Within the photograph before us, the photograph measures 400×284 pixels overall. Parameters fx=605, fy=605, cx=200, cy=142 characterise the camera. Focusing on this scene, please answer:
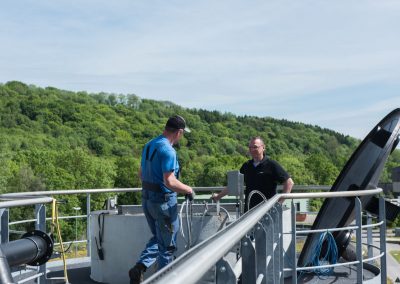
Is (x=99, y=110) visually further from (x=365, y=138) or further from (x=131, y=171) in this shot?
(x=365, y=138)

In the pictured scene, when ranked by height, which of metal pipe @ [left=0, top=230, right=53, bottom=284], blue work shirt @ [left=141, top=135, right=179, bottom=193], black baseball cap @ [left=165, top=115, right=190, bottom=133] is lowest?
metal pipe @ [left=0, top=230, right=53, bottom=284]

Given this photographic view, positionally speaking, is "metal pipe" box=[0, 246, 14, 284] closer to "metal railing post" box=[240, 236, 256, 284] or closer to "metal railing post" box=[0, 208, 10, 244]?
"metal railing post" box=[240, 236, 256, 284]

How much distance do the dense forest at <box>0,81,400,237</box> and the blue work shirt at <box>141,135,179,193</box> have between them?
65.2m

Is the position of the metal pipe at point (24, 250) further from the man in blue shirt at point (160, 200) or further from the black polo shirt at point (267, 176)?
the black polo shirt at point (267, 176)

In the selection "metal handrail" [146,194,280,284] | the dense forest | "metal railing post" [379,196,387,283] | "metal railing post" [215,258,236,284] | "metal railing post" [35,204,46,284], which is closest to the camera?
"metal handrail" [146,194,280,284]

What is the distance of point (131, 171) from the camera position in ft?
334

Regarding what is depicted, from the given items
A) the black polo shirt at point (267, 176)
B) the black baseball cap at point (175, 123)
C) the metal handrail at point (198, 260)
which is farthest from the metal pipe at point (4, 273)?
the black polo shirt at point (267, 176)

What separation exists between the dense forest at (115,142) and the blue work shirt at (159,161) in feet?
214

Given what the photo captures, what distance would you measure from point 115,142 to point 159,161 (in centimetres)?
11641

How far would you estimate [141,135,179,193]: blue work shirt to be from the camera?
5492mm

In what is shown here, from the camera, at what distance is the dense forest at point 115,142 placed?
91.4m

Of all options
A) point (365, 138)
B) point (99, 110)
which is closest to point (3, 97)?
point (99, 110)

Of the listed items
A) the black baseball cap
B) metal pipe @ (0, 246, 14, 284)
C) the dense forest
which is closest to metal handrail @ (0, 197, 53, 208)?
metal pipe @ (0, 246, 14, 284)

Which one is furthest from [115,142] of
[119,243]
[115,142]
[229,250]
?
[229,250]
